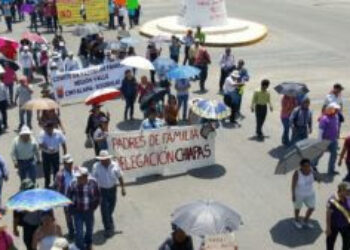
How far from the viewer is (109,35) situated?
1266 inches

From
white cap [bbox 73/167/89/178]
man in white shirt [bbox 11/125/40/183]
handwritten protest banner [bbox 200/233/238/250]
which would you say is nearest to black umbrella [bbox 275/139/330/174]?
handwritten protest banner [bbox 200/233/238/250]

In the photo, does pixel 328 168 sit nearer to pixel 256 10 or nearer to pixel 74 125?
pixel 74 125

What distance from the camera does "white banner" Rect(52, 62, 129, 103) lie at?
20.8 metres

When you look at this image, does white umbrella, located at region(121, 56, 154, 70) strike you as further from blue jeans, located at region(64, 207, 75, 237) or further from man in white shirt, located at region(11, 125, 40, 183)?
blue jeans, located at region(64, 207, 75, 237)

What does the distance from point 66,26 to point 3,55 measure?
36.7 ft

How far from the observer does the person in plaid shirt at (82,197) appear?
10.8 metres

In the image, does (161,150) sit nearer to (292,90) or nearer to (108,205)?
(108,205)

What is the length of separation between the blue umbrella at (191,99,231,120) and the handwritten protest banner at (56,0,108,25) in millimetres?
16728

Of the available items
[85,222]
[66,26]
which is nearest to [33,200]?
[85,222]

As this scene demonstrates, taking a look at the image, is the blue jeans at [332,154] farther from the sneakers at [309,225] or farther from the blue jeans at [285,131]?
the sneakers at [309,225]

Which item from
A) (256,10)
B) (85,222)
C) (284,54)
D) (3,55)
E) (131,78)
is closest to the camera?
(85,222)

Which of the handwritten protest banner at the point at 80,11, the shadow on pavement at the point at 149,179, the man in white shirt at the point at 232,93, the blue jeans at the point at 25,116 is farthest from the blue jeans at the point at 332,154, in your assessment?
the handwritten protest banner at the point at 80,11

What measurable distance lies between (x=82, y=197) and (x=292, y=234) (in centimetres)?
379

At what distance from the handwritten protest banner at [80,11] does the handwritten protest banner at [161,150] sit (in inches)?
669
